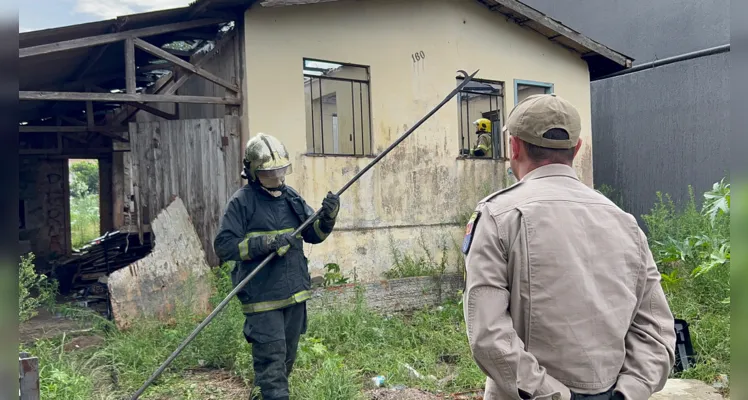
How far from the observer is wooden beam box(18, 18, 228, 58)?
5.14 meters

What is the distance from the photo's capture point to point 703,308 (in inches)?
224

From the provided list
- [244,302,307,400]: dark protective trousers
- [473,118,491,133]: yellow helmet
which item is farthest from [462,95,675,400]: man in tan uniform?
[473,118,491,133]: yellow helmet

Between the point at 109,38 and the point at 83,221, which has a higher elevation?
the point at 109,38

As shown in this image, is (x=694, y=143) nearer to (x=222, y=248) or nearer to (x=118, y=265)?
(x=222, y=248)

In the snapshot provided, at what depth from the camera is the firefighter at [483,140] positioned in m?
8.71

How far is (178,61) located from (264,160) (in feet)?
10.0

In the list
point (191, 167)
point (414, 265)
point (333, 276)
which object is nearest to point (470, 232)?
point (333, 276)

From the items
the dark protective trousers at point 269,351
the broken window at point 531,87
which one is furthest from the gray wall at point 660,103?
the dark protective trousers at point 269,351

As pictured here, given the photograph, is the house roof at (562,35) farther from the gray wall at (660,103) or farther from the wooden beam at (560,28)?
the gray wall at (660,103)

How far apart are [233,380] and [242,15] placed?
13.5 ft

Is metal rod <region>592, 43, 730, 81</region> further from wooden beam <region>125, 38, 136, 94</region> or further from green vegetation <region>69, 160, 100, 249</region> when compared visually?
green vegetation <region>69, 160, 100, 249</region>

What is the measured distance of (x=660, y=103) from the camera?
392 inches

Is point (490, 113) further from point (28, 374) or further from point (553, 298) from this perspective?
point (28, 374)

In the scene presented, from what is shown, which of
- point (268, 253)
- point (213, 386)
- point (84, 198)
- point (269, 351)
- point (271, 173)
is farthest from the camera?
point (84, 198)
